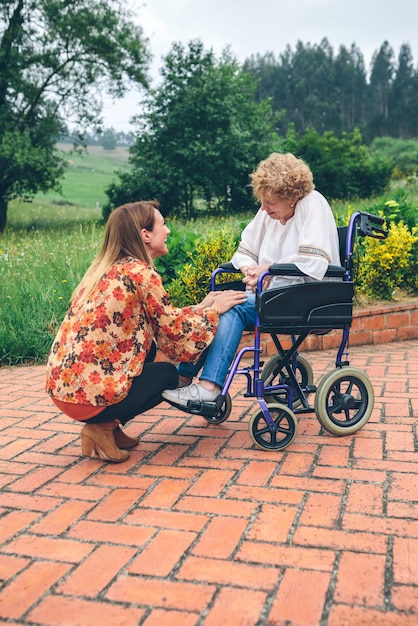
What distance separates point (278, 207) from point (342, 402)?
103 centimetres

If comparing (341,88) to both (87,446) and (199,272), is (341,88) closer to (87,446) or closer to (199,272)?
(199,272)

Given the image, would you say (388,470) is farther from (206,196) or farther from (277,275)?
(206,196)

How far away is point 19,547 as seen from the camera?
2271mm

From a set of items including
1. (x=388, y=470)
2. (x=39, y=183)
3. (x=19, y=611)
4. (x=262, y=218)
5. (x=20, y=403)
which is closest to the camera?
(x=19, y=611)

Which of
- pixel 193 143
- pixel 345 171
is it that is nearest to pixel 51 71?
pixel 193 143

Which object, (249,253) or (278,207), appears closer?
(278,207)

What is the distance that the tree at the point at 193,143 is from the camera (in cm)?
2066

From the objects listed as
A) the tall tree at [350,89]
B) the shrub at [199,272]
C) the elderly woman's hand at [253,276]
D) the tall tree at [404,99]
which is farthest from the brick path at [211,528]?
the tall tree at [350,89]

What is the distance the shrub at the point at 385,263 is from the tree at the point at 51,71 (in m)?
14.6

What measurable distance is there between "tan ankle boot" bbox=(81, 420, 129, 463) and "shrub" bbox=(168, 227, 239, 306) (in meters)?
2.25

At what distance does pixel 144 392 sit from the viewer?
3.03m

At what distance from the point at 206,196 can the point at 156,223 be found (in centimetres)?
1848

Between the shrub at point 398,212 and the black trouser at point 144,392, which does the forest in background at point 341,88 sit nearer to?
the shrub at point 398,212

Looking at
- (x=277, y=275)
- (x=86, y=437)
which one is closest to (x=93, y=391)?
(x=86, y=437)
